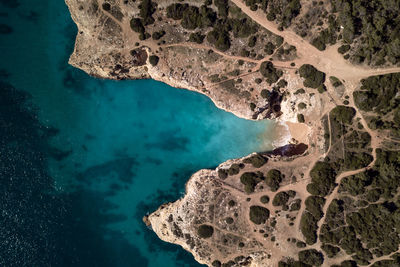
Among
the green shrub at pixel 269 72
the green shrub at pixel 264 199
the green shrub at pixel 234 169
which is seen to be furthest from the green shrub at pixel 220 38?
the green shrub at pixel 264 199

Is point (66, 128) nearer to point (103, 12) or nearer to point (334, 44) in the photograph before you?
point (103, 12)

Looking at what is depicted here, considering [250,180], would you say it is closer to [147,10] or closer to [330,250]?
[330,250]

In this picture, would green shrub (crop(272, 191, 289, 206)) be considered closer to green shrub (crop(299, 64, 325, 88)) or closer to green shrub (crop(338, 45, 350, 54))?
green shrub (crop(299, 64, 325, 88))

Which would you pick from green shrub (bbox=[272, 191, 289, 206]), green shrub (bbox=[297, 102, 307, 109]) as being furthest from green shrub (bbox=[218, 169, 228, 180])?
green shrub (bbox=[297, 102, 307, 109])

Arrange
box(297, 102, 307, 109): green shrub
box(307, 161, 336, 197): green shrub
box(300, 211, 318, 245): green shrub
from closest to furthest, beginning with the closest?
box(307, 161, 336, 197): green shrub < box(300, 211, 318, 245): green shrub < box(297, 102, 307, 109): green shrub

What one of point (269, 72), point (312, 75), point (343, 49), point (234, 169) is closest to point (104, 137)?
point (234, 169)

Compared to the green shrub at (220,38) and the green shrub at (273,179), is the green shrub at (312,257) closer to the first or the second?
the green shrub at (273,179)
